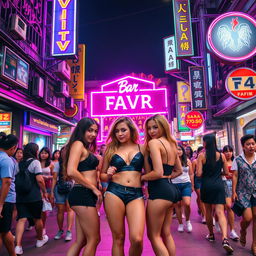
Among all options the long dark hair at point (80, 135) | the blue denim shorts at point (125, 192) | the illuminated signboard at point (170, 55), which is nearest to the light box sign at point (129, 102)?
the illuminated signboard at point (170, 55)

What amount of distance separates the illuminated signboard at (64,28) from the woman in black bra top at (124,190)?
11.4 meters

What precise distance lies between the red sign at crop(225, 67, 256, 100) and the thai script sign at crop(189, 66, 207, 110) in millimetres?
6594

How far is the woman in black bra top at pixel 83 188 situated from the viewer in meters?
2.62

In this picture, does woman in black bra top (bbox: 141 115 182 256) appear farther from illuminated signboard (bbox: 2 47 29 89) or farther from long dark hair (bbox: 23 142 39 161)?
illuminated signboard (bbox: 2 47 29 89)

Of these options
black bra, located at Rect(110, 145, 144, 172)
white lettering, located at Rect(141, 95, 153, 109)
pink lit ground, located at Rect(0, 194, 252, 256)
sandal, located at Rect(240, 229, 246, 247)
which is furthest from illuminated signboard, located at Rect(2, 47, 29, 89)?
sandal, located at Rect(240, 229, 246, 247)

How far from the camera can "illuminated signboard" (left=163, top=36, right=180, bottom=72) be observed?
19.0 m

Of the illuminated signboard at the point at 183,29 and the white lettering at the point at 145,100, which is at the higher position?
the illuminated signboard at the point at 183,29

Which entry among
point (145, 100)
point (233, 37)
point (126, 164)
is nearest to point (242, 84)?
point (233, 37)

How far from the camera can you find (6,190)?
3.19 meters

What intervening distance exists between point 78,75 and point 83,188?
16.5 m

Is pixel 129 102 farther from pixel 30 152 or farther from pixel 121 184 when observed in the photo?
pixel 121 184

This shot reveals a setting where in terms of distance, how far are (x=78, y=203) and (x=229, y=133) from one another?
13.1m

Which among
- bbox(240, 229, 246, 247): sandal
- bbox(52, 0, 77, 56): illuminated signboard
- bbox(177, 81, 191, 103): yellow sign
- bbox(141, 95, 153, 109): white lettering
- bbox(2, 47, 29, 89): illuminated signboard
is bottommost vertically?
bbox(240, 229, 246, 247): sandal

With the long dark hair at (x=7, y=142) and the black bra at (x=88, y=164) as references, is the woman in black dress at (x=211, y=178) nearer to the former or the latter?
the black bra at (x=88, y=164)
